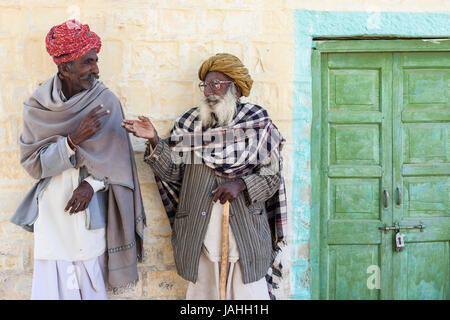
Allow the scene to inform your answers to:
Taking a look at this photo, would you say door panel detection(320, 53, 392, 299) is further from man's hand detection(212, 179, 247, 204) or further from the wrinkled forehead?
the wrinkled forehead

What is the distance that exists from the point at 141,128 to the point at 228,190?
643mm

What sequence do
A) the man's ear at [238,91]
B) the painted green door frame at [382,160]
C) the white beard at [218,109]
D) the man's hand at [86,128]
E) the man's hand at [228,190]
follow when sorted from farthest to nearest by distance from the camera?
the painted green door frame at [382,160]
the man's ear at [238,91]
the white beard at [218,109]
the man's hand at [228,190]
the man's hand at [86,128]

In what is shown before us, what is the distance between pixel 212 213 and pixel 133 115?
3.08 ft

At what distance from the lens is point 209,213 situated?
282cm

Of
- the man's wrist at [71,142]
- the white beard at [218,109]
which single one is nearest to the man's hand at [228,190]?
the white beard at [218,109]

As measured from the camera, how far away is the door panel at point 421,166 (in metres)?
3.42

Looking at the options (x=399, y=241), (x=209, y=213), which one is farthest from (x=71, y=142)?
(x=399, y=241)

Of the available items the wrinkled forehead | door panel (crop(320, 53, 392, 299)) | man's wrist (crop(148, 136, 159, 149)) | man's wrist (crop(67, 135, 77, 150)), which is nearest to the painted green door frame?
door panel (crop(320, 53, 392, 299))

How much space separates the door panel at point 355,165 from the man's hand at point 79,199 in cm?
174

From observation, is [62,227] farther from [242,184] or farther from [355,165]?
[355,165]

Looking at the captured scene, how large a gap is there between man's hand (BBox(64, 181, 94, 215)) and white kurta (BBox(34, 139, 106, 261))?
59 millimetres

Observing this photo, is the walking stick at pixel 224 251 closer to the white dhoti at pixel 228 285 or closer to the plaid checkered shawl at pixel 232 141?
the white dhoti at pixel 228 285

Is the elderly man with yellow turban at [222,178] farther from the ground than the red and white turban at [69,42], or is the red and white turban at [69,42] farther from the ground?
the red and white turban at [69,42]
